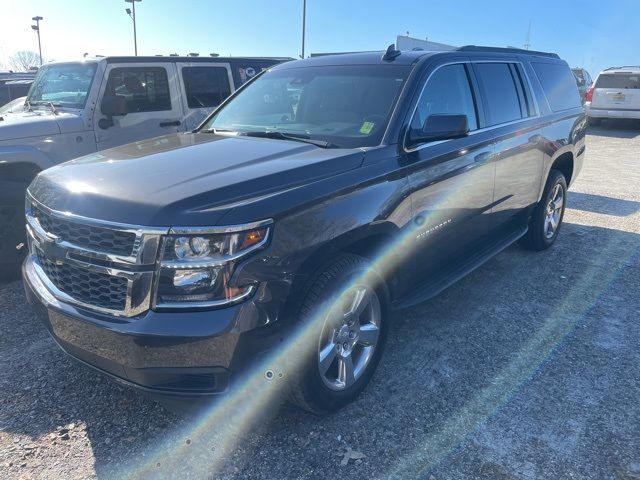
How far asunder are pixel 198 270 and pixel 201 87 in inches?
198

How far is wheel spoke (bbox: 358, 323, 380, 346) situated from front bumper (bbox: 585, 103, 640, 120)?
52.6 ft

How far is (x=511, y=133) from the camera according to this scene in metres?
4.39

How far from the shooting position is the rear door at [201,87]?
6.54 meters

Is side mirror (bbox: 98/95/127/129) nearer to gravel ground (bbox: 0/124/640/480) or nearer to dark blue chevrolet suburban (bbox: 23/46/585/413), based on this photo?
dark blue chevrolet suburban (bbox: 23/46/585/413)

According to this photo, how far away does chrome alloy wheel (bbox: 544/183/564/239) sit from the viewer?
18.2 ft

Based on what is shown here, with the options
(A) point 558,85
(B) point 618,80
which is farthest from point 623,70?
(A) point 558,85

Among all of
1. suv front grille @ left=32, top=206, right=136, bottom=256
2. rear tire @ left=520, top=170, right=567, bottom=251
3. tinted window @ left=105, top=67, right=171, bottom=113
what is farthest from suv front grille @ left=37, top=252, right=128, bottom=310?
rear tire @ left=520, top=170, right=567, bottom=251

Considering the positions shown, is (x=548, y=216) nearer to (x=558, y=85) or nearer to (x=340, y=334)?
(x=558, y=85)

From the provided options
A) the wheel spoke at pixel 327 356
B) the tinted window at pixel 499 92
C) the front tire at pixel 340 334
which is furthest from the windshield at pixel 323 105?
the wheel spoke at pixel 327 356

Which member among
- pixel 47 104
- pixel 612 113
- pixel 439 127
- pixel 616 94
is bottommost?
pixel 612 113

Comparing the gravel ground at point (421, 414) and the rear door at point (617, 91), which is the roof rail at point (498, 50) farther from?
the rear door at point (617, 91)

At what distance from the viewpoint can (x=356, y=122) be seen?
11.2 ft

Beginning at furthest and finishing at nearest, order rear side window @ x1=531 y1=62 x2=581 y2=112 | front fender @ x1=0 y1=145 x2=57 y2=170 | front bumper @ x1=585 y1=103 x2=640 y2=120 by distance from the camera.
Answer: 1. front bumper @ x1=585 y1=103 x2=640 y2=120
2. rear side window @ x1=531 y1=62 x2=581 y2=112
3. front fender @ x1=0 y1=145 x2=57 y2=170

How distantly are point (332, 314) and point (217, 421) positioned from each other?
2.84 feet
